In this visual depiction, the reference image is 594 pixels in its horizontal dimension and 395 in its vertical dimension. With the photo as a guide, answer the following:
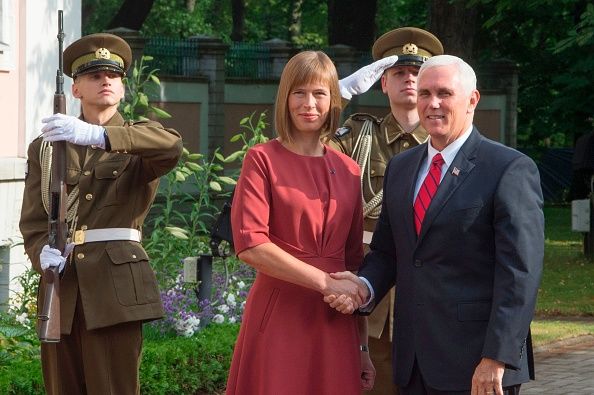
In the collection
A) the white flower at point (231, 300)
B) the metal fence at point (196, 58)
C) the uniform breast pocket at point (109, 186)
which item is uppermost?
the metal fence at point (196, 58)

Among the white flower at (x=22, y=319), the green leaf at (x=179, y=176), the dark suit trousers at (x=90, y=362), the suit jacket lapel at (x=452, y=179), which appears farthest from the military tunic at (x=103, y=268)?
the green leaf at (x=179, y=176)

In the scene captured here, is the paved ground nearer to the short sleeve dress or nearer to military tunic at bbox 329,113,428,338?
military tunic at bbox 329,113,428,338

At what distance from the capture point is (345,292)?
5.18m

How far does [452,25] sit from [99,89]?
51.7 feet

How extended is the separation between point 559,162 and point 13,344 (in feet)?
104

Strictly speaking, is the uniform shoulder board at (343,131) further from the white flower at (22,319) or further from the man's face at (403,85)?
the white flower at (22,319)

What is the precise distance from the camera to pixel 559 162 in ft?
128

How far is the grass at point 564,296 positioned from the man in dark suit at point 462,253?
22.7 ft

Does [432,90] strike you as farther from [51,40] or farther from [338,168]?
[51,40]

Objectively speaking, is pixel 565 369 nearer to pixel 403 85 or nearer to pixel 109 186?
pixel 403 85

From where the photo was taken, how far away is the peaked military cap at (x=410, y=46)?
20.0 ft

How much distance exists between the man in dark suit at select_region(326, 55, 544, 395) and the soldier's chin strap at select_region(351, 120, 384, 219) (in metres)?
0.84

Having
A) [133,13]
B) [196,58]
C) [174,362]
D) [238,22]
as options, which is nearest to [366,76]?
[174,362]

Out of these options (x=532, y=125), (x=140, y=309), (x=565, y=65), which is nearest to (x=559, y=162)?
(x=532, y=125)
